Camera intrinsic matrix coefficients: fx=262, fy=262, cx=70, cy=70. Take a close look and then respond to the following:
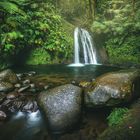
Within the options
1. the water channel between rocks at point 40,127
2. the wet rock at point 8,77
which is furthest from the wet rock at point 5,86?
the water channel between rocks at point 40,127

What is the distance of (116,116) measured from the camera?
653 cm

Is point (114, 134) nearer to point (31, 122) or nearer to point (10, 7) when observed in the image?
point (31, 122)

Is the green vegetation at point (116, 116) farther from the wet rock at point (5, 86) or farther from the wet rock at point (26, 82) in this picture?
the wet rock at point (26, 82)

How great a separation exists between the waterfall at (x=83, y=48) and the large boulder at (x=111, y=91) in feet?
24.0

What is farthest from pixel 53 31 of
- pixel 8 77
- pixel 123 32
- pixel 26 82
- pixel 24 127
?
pixel 24 127

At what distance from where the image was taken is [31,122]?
6.99 metres

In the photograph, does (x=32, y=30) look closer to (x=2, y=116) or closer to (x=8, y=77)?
(x=8, y=77)

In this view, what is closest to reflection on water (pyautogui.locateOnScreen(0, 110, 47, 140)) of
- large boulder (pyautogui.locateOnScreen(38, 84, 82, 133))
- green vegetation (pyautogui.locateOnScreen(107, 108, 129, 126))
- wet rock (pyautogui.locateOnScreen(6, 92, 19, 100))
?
large boulder (pyautogui.locateOnScreen(38, 84, 82, 133))

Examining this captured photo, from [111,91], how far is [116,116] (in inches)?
28.2

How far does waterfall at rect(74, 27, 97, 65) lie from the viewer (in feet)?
48.3

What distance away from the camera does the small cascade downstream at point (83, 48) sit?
1469cm

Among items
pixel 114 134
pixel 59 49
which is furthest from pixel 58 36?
pixel 114 134

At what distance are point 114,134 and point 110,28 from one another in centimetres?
1042

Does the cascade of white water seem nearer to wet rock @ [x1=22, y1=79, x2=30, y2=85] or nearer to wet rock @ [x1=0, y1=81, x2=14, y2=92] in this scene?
wet rock @ [x1=22, y1=79, x2=30, y2=85]
